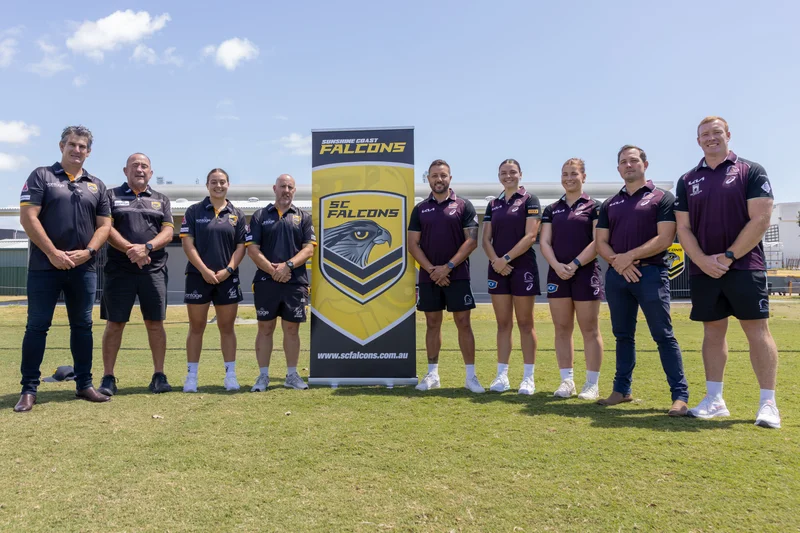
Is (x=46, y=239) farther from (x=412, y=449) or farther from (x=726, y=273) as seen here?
(x=726, y=273)

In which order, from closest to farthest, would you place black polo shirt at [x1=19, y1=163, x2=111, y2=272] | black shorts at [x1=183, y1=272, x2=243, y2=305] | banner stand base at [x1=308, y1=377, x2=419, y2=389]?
black polo shirt at [x1=19, y1=163, x2=111, y2=272], black shorts at [x1=183, y1=272, x2=243, y2=305], banner stand base at [x1=308, y1=377, x2=419, y2=389]

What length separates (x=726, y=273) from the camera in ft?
12.7

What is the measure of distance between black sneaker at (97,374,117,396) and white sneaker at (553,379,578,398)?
391 centimetres

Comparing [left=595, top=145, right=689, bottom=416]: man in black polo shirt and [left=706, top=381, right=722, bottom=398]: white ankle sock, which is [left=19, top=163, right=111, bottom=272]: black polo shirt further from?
[left=706, top=381, right=722, bottom=398]: white ankle sock

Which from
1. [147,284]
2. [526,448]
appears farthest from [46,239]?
[526,448]

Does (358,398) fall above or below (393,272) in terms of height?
below

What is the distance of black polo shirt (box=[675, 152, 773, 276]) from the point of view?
3820mm

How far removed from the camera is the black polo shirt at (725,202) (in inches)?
150

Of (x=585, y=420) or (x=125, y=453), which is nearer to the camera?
(x=125, y=453)

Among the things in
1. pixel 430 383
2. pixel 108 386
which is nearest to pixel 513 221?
pixel 430 383

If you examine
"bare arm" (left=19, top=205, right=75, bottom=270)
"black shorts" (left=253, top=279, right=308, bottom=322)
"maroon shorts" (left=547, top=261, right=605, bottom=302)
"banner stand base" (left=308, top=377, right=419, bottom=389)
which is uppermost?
"bare arm" (left=19, top=205, right=75, bottom=270)

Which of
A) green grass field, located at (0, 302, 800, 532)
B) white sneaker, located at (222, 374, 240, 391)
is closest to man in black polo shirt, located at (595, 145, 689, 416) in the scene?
green grass field, located at (0, 302, 800, 532)

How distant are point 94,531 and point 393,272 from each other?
12.0ft

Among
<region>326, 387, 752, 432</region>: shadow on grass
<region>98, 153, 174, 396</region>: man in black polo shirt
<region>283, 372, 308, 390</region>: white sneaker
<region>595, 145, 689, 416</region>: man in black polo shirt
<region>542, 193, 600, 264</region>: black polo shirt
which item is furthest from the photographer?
<region>283, 372, 308, 390</region>: white sneaker
